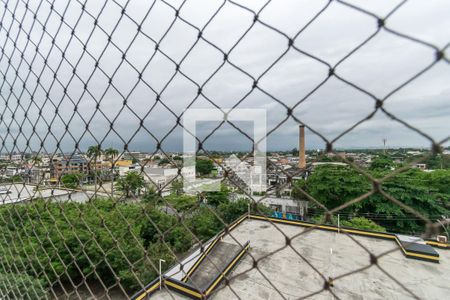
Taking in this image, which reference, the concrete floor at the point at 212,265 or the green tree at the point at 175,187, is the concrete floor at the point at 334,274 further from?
the green tree at the point at 175,187

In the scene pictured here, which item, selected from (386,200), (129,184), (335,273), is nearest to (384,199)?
(386,200)

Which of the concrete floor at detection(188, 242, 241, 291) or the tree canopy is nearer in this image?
the concrete floor at detection(188, 242, 241, 291)

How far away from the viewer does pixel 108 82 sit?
0.79 metres

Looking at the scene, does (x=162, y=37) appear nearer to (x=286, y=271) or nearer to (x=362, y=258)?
(x=286, y=271)

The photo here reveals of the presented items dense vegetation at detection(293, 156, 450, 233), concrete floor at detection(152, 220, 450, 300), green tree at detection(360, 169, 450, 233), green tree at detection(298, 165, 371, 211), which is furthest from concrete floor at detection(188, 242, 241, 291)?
green tree at detection(360, 169, 450, 233)

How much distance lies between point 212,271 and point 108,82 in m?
3.70

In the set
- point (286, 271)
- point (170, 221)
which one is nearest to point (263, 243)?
point (286, 271)

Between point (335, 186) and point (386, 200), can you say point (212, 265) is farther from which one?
point (386, 200)

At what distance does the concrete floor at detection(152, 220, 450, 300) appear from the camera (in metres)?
2.92

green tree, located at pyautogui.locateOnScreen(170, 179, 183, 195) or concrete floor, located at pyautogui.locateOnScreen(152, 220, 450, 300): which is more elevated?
green tree, located at pyautogui.locateOnScreen(170, 179, 183, 195)

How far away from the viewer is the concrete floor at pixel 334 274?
292cm

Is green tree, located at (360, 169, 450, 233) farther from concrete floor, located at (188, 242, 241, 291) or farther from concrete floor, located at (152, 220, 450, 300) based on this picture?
concrete floor, located at (188, 242, 241, 291)

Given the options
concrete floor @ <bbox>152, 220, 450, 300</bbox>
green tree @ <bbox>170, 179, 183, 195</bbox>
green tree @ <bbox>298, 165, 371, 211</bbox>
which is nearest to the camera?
green tree @ <bbox>170, 179, 183, 195</bbox>

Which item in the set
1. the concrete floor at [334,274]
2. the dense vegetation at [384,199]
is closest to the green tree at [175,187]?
the concrete floor at [334,274]
